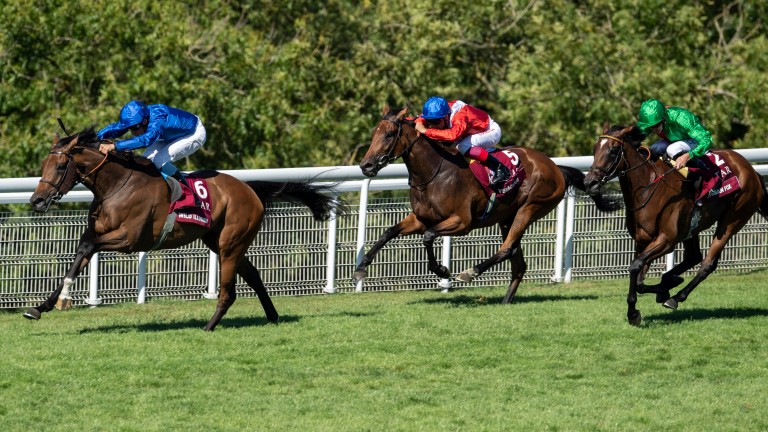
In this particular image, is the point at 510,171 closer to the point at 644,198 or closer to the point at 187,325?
the point at 644,198

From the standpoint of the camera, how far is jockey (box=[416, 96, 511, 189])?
9609 millimetres

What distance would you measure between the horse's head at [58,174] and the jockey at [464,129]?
2.54 meters

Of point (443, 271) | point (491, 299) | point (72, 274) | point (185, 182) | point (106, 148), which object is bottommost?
point (491, 299)

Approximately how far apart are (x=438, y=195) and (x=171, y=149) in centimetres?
Answer: 204

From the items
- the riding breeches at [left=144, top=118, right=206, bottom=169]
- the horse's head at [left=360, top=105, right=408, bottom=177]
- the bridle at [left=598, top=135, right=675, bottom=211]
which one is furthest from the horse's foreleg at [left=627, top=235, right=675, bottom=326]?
the riding breeches at [left=144, top=118, right=206, bottom=169]

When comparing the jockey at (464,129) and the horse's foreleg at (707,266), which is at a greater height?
the jockey at (464,129)

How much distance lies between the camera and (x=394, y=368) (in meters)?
7.53

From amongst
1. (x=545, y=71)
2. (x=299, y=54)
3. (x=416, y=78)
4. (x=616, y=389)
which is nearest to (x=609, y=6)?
(x=545, y=71)

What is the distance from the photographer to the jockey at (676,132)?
8805mm

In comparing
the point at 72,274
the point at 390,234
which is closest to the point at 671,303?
the point at 390,234

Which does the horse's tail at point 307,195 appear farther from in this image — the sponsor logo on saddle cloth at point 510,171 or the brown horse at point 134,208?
the sponsor logo on saddle cloth at point 510,171

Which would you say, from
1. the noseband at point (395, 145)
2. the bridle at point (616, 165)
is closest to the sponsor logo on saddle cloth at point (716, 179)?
the bridle at point (616, 165)

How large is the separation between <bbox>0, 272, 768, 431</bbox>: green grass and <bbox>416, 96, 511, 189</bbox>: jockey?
108 cm

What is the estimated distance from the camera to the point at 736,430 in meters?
6.31
